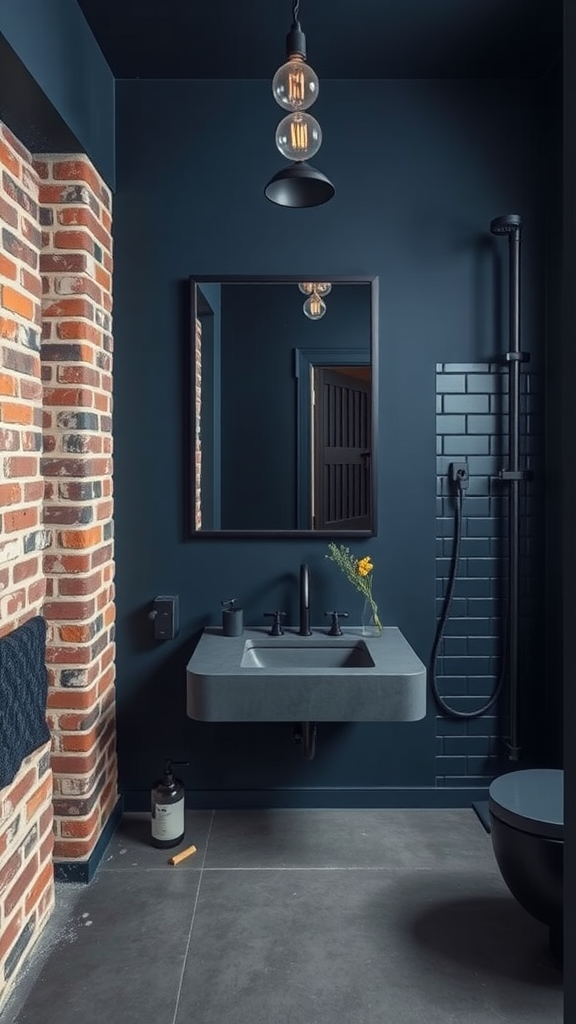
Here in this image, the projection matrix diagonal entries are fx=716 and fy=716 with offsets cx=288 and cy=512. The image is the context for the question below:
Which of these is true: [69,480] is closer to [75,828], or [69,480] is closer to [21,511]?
[21,511]

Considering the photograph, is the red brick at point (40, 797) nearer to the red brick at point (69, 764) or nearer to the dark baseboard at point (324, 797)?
the red brick at point (69, 764)

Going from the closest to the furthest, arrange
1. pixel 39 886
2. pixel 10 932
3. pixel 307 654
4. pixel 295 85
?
pixel 295 85 < pixel 10 932 < pixel 39 886 < pixel 307 654

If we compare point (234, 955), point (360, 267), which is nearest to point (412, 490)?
point (360, 267)

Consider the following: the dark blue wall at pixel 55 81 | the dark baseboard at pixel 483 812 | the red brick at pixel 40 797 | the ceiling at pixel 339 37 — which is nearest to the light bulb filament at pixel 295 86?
the dark blue wall at pixel 55 81

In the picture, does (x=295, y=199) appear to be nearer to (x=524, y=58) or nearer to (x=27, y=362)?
(x=27, y=362)

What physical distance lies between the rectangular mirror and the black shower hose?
323mm

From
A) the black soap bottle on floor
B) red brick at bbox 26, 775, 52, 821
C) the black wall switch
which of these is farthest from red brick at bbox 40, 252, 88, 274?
the black soap bottle on floor

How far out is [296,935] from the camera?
6.53 ft

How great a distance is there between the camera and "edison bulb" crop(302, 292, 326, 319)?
2.63m

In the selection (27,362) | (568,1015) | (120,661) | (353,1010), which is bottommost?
(353,1010)

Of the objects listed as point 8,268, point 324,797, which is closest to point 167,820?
point 324,797

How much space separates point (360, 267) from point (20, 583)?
5.41 feet

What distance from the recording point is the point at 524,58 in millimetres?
2508

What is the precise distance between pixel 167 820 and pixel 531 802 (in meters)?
1.22
